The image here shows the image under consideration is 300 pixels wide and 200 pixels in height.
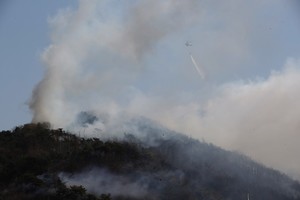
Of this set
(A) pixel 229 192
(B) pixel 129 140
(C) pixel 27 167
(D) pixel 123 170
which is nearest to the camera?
(C) pixel 27 167

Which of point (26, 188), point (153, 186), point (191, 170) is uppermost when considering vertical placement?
point (191, 170)

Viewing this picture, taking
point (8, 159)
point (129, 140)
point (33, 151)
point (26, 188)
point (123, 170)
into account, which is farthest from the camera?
point (129, 140)

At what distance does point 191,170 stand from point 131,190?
4581 centimetres

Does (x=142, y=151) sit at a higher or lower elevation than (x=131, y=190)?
higher

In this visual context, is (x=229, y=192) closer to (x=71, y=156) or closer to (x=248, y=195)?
(x=248, y=195)

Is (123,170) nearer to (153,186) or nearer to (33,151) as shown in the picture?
(153,186)

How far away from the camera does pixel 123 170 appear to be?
521ft

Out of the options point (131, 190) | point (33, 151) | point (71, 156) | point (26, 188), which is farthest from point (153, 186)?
point (26, 188)

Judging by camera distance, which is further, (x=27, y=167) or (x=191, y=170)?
(x=191, y=170)

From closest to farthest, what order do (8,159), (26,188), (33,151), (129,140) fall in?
(26,188) → (8,159) → (33,151) → (129,140)

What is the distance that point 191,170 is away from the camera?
7534 inches

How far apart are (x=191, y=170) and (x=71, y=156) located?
53769 millimetres

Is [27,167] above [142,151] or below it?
below

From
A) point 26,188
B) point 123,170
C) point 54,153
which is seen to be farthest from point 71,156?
point 26,188
